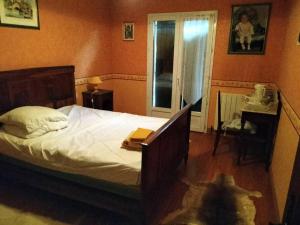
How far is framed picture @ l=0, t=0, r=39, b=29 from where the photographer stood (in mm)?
2549

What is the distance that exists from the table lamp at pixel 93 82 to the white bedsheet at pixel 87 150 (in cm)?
116

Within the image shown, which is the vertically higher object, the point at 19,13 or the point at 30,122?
the point at 19,13

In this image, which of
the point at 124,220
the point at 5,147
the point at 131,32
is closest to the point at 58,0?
the point at 131,32

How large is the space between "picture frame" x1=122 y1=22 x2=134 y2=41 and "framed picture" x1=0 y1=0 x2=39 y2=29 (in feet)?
5.47

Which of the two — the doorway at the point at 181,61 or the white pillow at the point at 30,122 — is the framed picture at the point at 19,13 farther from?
the doorway at the point at 181,61

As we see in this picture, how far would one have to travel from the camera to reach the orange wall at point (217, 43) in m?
3.36

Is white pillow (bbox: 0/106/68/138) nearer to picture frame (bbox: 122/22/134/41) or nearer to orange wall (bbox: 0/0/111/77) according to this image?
orange wall (bbox: 0/0/111/77)

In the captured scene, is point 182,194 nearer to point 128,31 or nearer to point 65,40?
point 65,40

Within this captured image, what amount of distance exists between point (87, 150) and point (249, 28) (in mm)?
2947

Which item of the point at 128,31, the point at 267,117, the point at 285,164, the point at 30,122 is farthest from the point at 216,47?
the point at 30,122

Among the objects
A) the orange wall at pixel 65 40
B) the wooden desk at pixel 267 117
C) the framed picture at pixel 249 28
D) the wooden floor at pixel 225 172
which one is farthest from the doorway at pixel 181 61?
the wooden desk at pixel 267 117

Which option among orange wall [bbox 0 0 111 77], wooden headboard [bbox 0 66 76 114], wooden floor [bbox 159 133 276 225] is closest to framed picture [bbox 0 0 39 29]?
orange wall [bbox 0 0 111 77]

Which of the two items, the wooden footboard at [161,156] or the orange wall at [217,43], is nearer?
the wooden footboard at [161,156]

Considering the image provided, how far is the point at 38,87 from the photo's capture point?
9.64 ft
